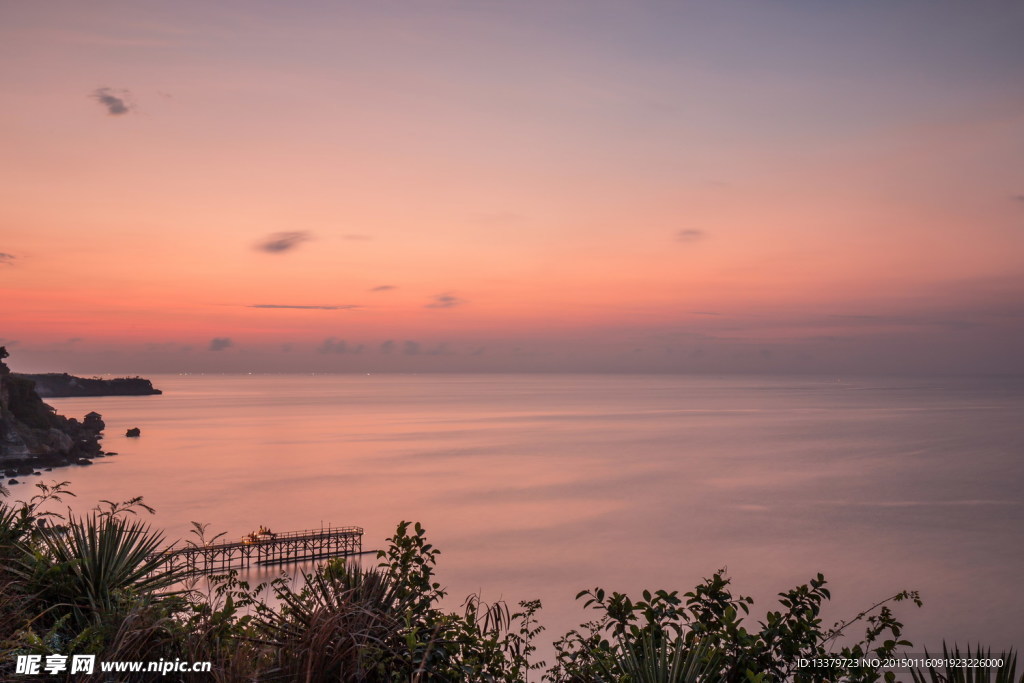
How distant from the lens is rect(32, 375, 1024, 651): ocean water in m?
40.5

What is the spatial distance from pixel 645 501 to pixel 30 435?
64.0 meters

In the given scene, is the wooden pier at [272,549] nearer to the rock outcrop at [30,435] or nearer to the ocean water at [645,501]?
the ocean water at [645,501]

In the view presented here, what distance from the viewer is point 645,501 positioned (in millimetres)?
61125

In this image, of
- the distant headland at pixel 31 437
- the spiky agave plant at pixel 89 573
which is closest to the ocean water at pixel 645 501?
the distant headland at pixel 31 437

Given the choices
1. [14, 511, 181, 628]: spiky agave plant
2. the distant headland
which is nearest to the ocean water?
the distant headland

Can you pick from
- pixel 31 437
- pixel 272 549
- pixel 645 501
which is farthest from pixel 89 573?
pixel 31 437

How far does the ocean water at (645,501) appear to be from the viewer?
40500 mm

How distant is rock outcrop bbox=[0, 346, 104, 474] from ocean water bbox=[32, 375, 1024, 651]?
13.6 feet

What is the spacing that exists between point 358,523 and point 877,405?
167859 millimetres

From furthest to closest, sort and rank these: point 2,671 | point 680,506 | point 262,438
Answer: point 262,438
point 680,506
point 2,671

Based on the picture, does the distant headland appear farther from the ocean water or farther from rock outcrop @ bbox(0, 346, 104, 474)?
the ocean water

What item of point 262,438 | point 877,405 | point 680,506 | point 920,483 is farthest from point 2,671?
point 877,405

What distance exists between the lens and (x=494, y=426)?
129 meters

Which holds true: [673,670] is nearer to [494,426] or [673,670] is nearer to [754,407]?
[494,426]
